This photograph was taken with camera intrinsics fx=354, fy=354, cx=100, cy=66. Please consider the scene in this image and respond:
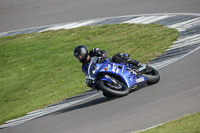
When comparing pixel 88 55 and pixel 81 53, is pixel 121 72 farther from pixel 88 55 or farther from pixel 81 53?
pixel 81 53

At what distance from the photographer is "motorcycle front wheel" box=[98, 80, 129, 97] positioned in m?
8.47

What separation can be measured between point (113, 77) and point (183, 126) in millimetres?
3625

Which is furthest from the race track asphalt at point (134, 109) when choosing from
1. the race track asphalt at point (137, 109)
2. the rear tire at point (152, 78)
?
the rear tire at point (152, 78)

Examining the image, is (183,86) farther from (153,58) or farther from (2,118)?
(2,118)

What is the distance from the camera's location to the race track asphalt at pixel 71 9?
18297 millimetres

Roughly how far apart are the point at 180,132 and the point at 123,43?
33.5 ft

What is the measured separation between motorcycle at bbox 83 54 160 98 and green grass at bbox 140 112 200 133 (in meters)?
2.80

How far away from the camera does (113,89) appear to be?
28.7 feet

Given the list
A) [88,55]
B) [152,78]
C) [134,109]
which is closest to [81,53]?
[88,55]

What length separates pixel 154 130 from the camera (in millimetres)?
5750

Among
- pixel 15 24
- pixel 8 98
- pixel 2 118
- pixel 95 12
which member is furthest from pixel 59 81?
pixel 15 24

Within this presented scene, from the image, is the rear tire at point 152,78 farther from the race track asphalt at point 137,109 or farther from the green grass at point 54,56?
the green grass at point 54,56

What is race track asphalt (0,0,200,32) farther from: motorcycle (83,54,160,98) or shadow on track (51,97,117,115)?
shadow on track (51,97,117,115)

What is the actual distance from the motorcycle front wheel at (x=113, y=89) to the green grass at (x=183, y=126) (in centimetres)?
273
